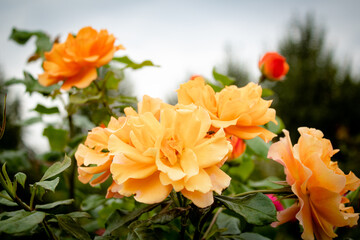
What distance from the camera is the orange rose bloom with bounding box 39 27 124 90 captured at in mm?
610

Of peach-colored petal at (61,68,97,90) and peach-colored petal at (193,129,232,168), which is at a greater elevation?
peach-colored petal at (193,129,232,168)

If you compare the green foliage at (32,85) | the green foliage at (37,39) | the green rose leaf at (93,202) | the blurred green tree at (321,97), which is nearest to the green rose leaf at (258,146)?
the green rose leaf at (93,202)

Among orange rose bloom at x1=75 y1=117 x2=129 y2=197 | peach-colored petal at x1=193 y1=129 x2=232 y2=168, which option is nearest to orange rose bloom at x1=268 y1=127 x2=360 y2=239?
peach-colored petal at x1=193 y1=129 x2=232 y2=168

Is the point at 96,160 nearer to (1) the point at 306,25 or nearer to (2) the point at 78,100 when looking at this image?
(2) the point at 78,100

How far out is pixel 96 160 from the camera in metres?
0.35

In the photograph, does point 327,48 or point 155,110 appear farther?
point 327,48

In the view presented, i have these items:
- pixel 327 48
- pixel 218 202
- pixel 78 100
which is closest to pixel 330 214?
pixel 218 202

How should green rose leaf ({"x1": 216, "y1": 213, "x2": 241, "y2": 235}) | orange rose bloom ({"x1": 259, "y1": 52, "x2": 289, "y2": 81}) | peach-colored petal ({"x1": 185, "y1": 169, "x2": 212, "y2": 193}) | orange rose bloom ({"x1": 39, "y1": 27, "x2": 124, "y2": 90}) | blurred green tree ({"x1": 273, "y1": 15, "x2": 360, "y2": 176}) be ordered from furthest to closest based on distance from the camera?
blurred green tree ({"x1": 273, "y1": 15, "x2": 360, "y2": 176}), orange rose bloom ({"x1": 259, "y1": 52, "x2": 289, "y2": 81}), orange rose bloom ({"x1": 39, "y1": 27, "x2": 124, "y2": 90}), green rose leaf ({"x1": 216, "y1": 213, "x2": 241, "y2": 235}), peach-colored petal ({"x1": 185, "y1": 169, "x2": 212, "y2": 193})

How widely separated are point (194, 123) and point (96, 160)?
14 centimetres

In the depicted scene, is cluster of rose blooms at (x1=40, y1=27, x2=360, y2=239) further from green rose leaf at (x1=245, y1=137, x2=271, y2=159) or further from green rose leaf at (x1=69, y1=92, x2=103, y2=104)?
green rose leaf at (x1=69, y1=92, x2=103, y2=104)

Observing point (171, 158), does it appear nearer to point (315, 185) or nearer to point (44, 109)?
point (315, 185)

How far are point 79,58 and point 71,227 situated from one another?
39cm

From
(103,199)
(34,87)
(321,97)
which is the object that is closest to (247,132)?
(103,199)

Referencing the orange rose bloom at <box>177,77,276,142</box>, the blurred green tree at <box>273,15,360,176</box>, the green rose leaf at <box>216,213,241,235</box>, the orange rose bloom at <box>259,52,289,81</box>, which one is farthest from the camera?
the blurred green tree at <box>273,15,360,176</box>
